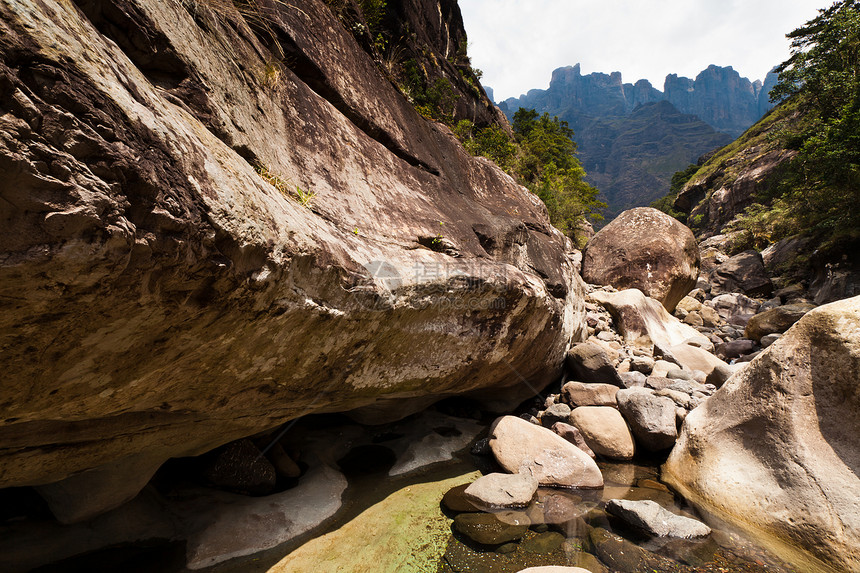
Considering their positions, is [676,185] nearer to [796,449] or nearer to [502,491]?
[796,449]

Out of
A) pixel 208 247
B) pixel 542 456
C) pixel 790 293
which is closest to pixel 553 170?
pixel 790 293

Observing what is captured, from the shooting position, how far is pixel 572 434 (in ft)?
15.6

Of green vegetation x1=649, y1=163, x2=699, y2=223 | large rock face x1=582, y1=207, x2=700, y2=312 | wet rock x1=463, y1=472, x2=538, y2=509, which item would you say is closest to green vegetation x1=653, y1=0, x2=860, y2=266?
large rock face x1=582, y1=207, x2=700, y2=312

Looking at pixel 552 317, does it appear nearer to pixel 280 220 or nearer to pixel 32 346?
pixel 280 220

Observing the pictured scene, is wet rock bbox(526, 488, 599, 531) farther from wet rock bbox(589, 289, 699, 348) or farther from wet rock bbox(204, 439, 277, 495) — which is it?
wet rock bbox(589, 289, 699, 348)

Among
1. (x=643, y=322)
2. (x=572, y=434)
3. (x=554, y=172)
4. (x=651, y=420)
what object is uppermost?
(x=554, y=172)

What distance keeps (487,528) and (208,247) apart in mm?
3217

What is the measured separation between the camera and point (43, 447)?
218cm

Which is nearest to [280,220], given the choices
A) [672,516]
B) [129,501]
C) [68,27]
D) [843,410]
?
[68,27]

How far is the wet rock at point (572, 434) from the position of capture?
15.1 feet

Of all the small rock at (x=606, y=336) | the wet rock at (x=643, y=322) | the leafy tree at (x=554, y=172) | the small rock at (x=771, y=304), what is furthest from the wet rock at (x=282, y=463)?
the small rock at (x=771, y=304)

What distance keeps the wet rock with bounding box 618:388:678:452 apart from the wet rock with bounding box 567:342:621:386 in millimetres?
935

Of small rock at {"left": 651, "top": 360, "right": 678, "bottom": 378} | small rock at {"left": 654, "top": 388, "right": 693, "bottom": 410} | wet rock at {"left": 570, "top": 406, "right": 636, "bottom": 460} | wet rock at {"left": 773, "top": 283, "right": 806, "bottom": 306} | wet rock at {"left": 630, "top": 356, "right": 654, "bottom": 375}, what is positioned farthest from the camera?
wet rock at {"left": 773, "top": 283, "right": 806, "bottom": 306}

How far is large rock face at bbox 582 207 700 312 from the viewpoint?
10180mm
